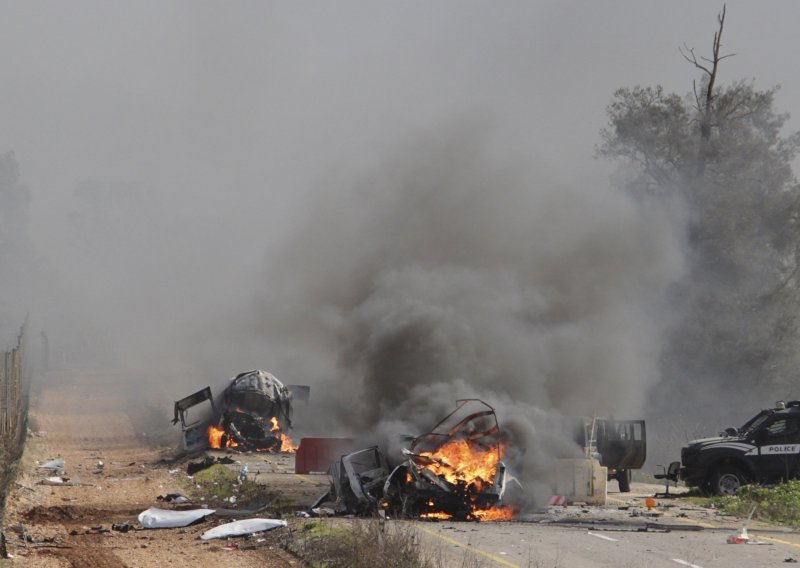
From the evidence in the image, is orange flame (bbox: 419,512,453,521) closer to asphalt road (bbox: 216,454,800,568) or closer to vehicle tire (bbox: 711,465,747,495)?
asphalt road (bbox: 216,454,800,568)

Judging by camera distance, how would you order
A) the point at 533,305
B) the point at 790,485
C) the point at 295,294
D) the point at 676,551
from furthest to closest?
the point at 295,294 < the point at 533,305 < the point at 790,485 < the point at 676,551

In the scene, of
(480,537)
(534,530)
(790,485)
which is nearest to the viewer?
(480,537)

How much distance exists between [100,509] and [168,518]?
299 centimetres

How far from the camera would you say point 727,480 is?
74.5ft

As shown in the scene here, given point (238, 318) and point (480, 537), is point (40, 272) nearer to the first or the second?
point (238, 318)

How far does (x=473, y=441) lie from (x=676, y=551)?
14.5 feet

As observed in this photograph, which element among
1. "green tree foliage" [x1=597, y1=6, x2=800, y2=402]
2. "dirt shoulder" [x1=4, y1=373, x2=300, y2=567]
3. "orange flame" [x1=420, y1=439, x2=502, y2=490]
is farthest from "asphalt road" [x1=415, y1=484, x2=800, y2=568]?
"green tree foliage" [x1=597, y1=6, x2=800, y2=402]

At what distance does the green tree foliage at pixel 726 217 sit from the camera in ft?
136

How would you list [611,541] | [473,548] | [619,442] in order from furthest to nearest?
1. [619,442]
2. [611,541]
3. [473,548]

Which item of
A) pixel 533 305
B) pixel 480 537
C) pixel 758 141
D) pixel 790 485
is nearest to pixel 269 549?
pixel 480 537

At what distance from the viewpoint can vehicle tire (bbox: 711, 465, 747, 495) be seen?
22.6m

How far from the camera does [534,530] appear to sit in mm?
17031

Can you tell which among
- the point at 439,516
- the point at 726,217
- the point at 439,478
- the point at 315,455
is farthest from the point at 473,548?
the point at 726,217

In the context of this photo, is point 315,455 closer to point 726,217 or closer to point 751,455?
point 751,455
